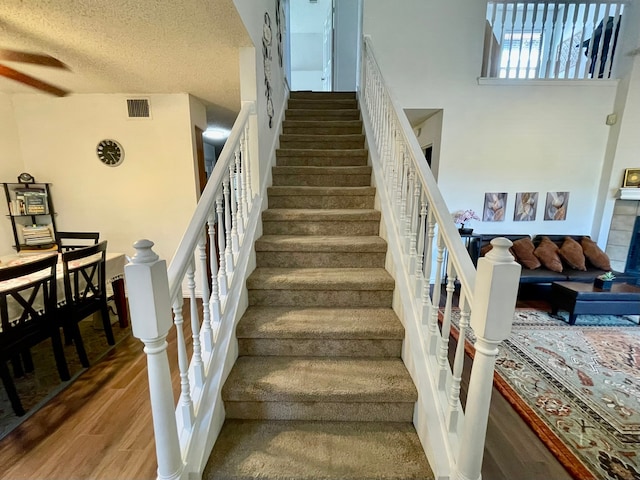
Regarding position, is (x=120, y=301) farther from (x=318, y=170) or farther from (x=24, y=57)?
(x=318, y=170)

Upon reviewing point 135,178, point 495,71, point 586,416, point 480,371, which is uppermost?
point 495,71

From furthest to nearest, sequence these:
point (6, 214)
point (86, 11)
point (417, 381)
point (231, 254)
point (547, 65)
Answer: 1. point (547, 65)
2. point (6, 214)
3. point (231, 254)
4. point (86, 11)
5. point (417, 381)

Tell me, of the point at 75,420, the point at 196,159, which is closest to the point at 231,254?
the point at 75,420

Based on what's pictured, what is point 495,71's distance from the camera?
12.3 feet

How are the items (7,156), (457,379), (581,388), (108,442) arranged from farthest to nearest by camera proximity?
(7,156) → (581,388) → (108,442) → (457,379)

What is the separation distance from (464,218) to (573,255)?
1415mm

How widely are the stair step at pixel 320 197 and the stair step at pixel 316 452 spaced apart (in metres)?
1.66

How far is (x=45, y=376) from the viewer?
2039mm

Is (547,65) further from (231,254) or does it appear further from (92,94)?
(92,94)

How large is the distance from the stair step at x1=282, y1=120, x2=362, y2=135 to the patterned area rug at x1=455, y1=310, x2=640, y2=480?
9.01ft

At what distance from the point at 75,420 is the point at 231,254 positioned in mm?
1348

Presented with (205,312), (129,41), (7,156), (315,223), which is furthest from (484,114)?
(7,156)

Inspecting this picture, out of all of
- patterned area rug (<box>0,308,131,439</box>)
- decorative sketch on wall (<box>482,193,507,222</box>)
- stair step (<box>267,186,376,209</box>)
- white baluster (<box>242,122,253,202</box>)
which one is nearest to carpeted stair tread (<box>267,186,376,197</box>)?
stair step (<box>267,186,376,209</box>)

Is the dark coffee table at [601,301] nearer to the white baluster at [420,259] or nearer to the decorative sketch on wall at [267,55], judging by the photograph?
the white baluster at [420,259]
